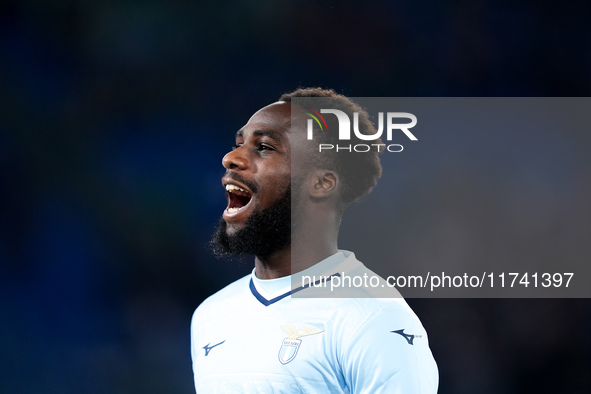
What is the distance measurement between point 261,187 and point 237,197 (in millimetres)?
169

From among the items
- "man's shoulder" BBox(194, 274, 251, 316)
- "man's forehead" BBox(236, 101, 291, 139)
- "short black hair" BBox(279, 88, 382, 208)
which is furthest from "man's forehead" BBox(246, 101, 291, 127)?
"man's shoulder" BBox(194, 274, 251, 316)

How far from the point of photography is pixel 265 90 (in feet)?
17.9

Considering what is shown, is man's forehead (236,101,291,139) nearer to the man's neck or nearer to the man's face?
the man's face

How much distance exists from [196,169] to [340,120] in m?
2.71

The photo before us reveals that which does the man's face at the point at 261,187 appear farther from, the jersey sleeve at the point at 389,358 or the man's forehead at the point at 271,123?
the jersey sleeve at the point at 389,358

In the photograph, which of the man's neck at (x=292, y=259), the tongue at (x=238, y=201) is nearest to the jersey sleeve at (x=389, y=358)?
the man's neck at (x=292, y=259)

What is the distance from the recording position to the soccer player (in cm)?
233

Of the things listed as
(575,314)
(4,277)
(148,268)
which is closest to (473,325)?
(575,314)

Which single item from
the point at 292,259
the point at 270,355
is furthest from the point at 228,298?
the point at 270,355

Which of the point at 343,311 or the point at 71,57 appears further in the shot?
the point at 71,57

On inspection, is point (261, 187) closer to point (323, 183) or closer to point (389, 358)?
point (323, 183)

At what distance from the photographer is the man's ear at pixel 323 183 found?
2730 millimetres

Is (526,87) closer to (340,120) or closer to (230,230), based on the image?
(340,120)

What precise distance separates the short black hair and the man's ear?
28mm
